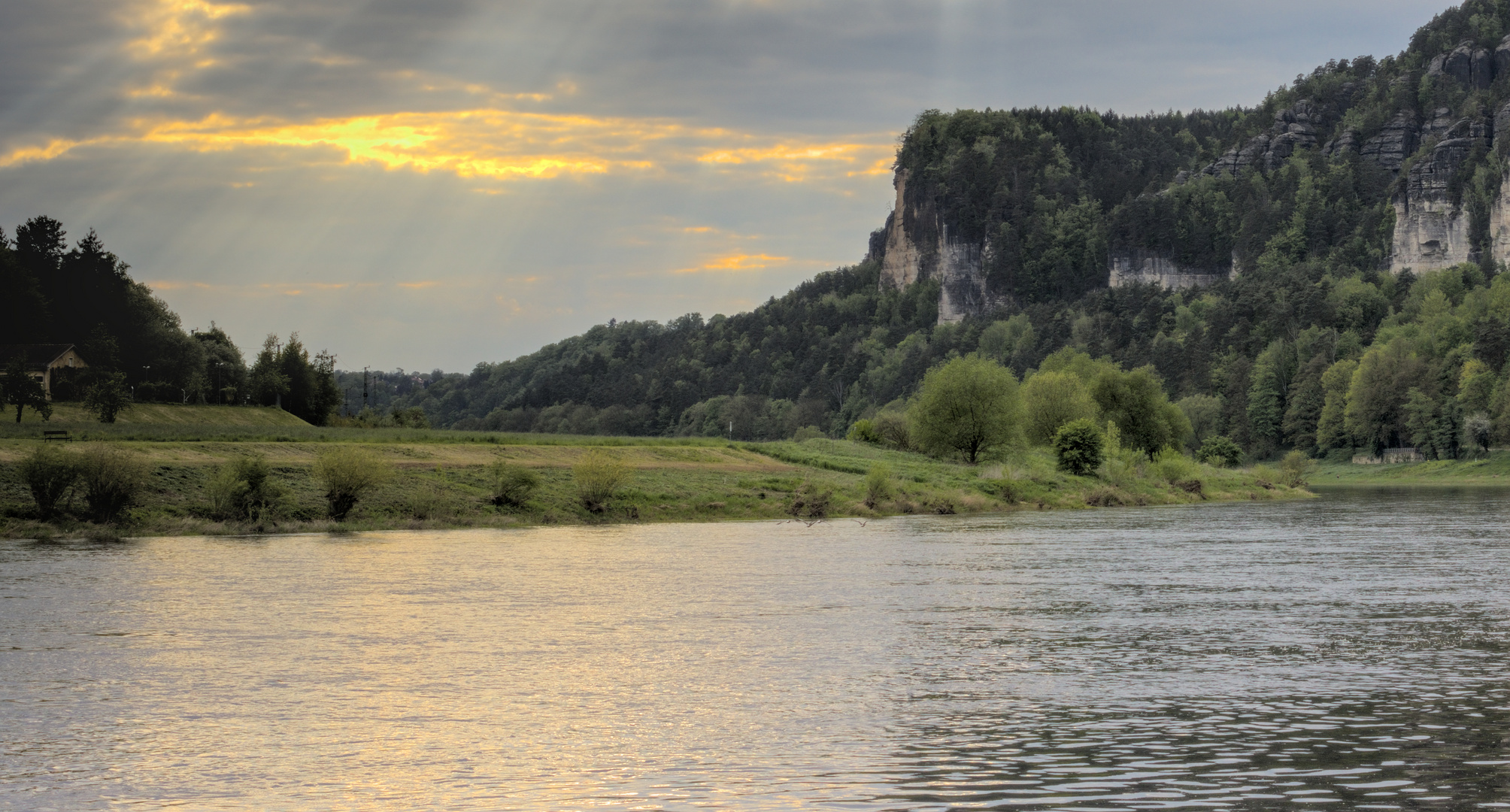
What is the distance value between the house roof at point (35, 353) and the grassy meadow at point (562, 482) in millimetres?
10087

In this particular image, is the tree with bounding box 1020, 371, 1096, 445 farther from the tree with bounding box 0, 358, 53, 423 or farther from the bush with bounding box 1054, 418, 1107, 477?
the tree with bounding box 0, 358, 53, 423

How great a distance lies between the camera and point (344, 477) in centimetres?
5900

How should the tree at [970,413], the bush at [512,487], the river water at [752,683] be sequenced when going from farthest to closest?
the tree at [970,413] → the bush at [512,487] → the river water at [752,683]

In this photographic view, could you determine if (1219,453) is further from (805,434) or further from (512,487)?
(512,487)

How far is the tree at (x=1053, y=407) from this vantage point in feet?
366

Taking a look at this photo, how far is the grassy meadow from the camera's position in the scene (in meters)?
57.4

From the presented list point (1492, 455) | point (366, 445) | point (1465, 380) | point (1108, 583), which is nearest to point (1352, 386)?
point (1465, 380)

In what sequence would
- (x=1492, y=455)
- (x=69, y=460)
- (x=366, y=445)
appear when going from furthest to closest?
(x=1492, y=455)
(x=366, y=445)
(x=69, y=460)

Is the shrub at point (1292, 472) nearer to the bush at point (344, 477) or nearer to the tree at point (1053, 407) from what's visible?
the tree at point (1053, 407)

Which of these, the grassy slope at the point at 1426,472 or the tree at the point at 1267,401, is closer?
the grassy slope at the point at 1426,472

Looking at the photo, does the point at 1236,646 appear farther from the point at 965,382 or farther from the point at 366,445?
the point at 965,382

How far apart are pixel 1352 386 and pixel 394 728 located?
156702mm

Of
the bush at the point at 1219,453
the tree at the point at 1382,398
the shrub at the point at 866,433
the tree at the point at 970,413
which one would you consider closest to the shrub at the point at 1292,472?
the bush at the point at 1219,453

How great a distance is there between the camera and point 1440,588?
115 feet
